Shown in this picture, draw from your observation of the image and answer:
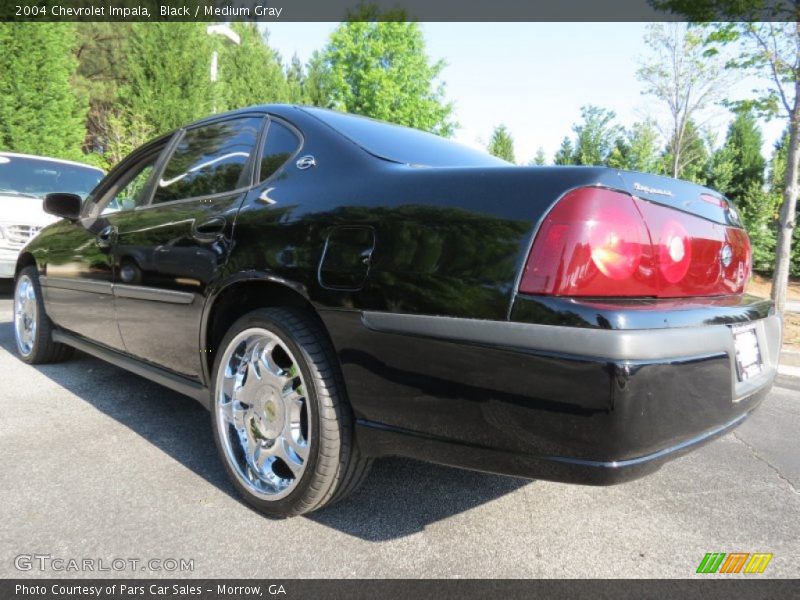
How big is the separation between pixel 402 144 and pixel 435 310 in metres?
0.96

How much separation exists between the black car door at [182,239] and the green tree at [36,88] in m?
12.6

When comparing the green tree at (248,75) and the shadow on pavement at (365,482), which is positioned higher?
the green tree at (248,75)

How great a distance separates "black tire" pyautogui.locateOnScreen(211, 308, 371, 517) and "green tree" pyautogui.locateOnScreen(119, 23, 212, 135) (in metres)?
14.7

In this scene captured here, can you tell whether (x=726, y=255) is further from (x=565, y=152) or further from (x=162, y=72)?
(x=565, y=152)

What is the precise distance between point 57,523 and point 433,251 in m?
1.60

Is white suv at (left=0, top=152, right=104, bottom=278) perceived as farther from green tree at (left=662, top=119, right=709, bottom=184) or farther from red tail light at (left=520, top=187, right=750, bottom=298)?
green tree at (left=662, top=119, right=709, bottom=184)

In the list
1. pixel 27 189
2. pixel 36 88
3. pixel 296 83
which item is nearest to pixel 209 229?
pixel 27 189

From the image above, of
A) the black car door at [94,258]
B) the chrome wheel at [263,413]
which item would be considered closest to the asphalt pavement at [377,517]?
the chrome wheel at [263,413]

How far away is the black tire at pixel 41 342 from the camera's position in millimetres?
3781

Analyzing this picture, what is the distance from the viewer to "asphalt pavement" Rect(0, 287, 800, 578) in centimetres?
173

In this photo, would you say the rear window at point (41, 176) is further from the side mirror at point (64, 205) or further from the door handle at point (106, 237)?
the door handle at point (106, 237)

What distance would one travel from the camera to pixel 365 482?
2291 millimetres
